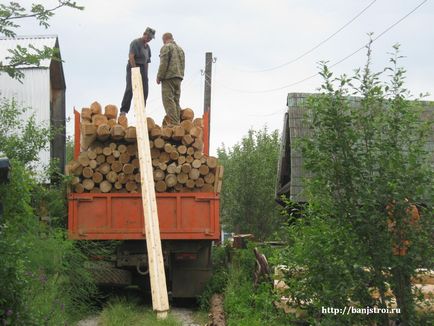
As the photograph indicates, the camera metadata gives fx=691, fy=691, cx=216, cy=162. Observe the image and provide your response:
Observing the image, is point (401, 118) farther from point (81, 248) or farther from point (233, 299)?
point (81, 248)

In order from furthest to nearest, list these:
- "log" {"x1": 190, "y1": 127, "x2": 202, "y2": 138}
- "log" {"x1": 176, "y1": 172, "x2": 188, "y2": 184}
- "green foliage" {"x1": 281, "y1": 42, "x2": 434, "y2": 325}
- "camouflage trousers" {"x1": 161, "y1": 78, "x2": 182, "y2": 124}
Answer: "camouflage trousers" {"x1": 161, "y1": 78, "x2": 182, "y2": 124} → "log" {"x1": 190, "y1": 127, "x2": 202, "y2": 138} → "log" {"x1": 176, "y1": 172, "x2": 188, "y2": 184} → "green foliage" {"x1": 281, "y1": 42, "x2": 434, "y2": 325}

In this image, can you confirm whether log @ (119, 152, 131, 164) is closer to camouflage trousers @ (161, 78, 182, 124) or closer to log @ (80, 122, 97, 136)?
log @ (80, 122, 97, 136)

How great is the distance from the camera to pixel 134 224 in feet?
35.5

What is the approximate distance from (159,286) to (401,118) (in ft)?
15.5

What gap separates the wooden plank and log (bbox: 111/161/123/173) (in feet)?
2.05

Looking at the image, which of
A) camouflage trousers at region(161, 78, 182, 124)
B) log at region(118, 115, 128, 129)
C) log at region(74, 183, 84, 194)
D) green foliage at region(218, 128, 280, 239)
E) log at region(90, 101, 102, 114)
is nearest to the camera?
log at region(74, 183, 84, 194)

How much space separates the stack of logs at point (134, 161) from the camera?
1114 centimetres

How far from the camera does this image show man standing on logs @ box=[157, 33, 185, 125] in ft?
40.3

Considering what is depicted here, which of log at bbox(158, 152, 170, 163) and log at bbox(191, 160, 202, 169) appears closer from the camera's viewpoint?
log at bbox(191, 160, 202, 169)

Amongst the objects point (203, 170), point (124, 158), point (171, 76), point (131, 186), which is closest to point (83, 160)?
point (124, 158)

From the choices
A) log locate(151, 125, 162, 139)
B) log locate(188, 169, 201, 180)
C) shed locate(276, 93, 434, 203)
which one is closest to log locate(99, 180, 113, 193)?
log locate(151, 125, 162, 139)

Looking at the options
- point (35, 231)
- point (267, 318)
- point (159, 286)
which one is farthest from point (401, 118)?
point (35, 231)

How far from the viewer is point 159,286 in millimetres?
9297

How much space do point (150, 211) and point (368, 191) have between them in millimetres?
5093
